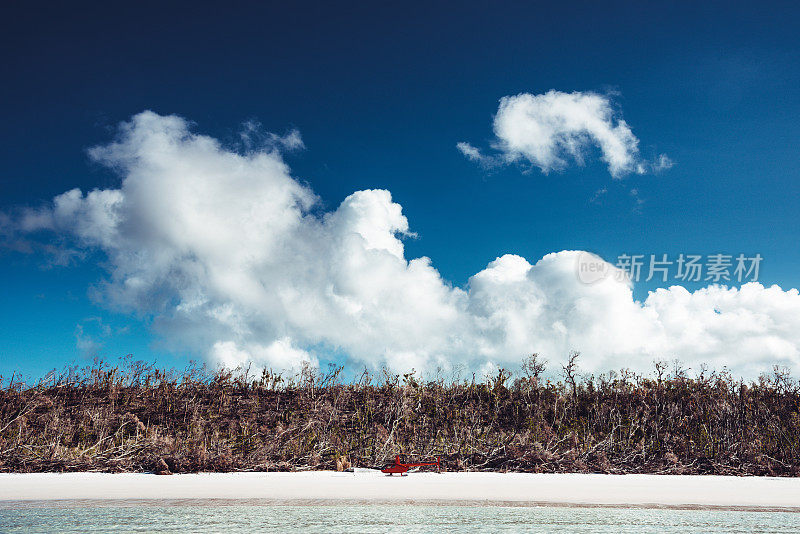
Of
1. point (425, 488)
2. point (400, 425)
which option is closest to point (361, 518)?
point (425, 488)

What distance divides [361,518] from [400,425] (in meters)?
8.78

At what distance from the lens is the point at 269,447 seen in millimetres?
13945

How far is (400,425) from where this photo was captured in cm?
1620

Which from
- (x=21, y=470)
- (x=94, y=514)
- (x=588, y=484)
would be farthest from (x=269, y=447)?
(x=588, y=484)

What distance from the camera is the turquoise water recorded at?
6824 mm

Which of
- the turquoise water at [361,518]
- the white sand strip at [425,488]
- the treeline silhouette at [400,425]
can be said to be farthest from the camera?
the treeline silhouette at [400,425]

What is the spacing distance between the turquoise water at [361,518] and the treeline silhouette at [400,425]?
467 centimetres

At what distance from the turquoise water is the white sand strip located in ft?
2.78

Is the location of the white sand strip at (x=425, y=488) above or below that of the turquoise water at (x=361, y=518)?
below

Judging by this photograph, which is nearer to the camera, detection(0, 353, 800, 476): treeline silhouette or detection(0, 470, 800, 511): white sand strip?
detection(0, 470, 800, 511): white sand strip

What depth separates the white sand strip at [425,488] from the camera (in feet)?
31.4

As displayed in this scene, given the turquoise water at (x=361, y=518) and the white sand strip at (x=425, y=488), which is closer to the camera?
the turquoise water at (x=361, y=518)

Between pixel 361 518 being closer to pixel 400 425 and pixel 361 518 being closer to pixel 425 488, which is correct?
pixel 425 488

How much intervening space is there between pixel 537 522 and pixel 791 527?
325 centimetres
